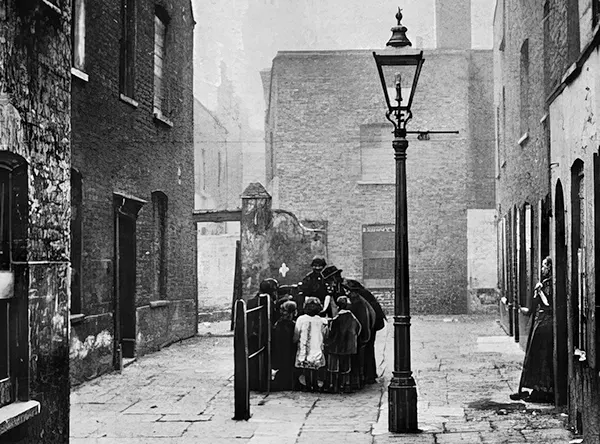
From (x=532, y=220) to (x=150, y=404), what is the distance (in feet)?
26.6

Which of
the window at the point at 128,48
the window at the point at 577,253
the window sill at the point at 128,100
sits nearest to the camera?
the window at the point at 577,253

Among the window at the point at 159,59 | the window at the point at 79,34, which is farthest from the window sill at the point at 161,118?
the window at the point at 79,34

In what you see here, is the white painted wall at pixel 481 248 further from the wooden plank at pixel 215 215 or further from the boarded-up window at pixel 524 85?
the boarded-up window at pixel 524 85

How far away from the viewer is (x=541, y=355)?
1143 centimetres

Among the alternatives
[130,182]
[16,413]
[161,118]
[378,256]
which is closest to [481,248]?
[378,256]

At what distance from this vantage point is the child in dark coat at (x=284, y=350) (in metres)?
13.2

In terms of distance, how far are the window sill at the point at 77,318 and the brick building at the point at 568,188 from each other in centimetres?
627

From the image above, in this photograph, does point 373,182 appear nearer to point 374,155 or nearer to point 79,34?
point 374,155

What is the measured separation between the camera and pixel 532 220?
17.5 m

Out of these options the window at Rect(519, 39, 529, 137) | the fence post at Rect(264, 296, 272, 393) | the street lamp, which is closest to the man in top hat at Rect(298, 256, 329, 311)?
the fence post at Rect(264, 296, 272, 393)

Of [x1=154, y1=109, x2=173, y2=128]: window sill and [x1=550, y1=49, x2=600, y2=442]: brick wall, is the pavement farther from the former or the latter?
[x1=154, y1=109, x2=173, y2=128]: window sill

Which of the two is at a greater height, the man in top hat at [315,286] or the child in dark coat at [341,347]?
the man in top hat at [315,286]

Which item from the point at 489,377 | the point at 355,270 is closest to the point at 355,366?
the point at 489,377

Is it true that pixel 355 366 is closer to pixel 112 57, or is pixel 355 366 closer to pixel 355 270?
pixel 112 57
